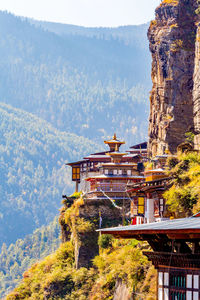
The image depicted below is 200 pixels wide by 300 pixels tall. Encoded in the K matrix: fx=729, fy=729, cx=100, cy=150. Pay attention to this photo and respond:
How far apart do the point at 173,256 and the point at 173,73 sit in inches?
2304

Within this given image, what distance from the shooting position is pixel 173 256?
842 inches

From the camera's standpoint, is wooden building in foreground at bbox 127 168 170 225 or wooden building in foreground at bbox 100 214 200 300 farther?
wooden building in foreground at bbox 127 168 170 225

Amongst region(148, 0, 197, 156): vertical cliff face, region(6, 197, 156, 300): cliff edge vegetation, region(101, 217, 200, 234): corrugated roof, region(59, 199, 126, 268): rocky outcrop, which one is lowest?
region(6, 197, 156, 300): cliff edge vegetation

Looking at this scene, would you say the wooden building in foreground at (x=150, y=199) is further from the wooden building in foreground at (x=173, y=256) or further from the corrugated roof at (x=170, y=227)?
the corrugated roof at (x=170, y=227)

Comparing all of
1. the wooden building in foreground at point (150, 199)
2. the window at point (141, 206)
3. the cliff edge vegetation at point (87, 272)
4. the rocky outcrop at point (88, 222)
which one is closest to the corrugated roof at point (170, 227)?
the cliff edge vegetation at point (87, 272)

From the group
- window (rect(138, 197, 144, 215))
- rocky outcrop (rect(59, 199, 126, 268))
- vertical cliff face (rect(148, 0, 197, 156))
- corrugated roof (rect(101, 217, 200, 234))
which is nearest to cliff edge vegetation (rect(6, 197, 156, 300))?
rocky outcrop (rect(59, 199, 126, 268))

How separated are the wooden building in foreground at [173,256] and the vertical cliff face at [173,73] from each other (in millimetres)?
53668

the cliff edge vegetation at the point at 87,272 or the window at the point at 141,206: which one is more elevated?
the window at the point at 141,206

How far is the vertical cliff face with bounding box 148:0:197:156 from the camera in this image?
3044 inches

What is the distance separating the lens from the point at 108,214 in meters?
72.4

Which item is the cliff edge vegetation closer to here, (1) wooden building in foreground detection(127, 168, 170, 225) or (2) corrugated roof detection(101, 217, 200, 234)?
(1) wooden building in foreground detection(127, 168, 170, 225)

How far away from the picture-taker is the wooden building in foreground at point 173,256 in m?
20.5

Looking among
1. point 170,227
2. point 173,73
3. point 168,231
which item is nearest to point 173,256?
point 170,227

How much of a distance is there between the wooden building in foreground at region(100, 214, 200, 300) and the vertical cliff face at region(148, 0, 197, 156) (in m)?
53.7
